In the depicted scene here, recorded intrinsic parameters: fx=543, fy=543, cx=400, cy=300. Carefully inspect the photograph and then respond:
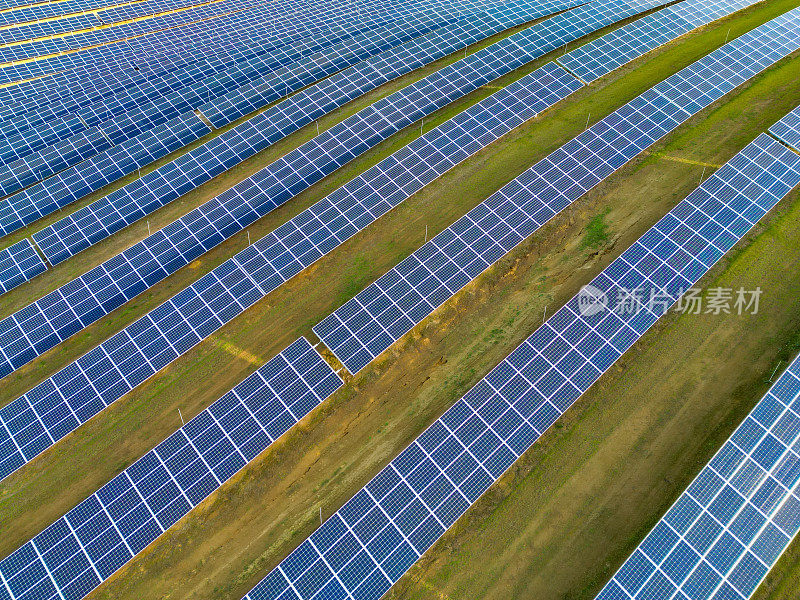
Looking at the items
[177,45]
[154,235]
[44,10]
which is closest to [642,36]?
[154,235]

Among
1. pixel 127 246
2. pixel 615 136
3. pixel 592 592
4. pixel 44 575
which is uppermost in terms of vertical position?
pixel 615 136

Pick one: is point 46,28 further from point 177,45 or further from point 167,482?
point 167,482

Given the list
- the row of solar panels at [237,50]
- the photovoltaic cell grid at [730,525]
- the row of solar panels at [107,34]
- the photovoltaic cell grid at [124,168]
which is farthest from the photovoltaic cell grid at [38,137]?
the photovoltaic cell grid at [730,525]

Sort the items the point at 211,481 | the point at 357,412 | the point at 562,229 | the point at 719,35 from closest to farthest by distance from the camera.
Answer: the point at 211,481 → the point at 357,412 → the point at 562,229 → the point at 719,35

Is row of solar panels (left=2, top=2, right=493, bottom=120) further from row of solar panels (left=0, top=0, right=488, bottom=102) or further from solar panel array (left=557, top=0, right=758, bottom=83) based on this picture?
solar panel array (left=557, top=0, right=758, bottom=83)

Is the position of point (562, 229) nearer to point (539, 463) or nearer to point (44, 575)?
point (539, 463)


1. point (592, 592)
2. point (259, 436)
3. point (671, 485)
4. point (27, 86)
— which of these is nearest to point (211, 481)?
point (259, 436)

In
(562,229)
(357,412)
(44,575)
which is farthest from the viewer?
(562,229)
